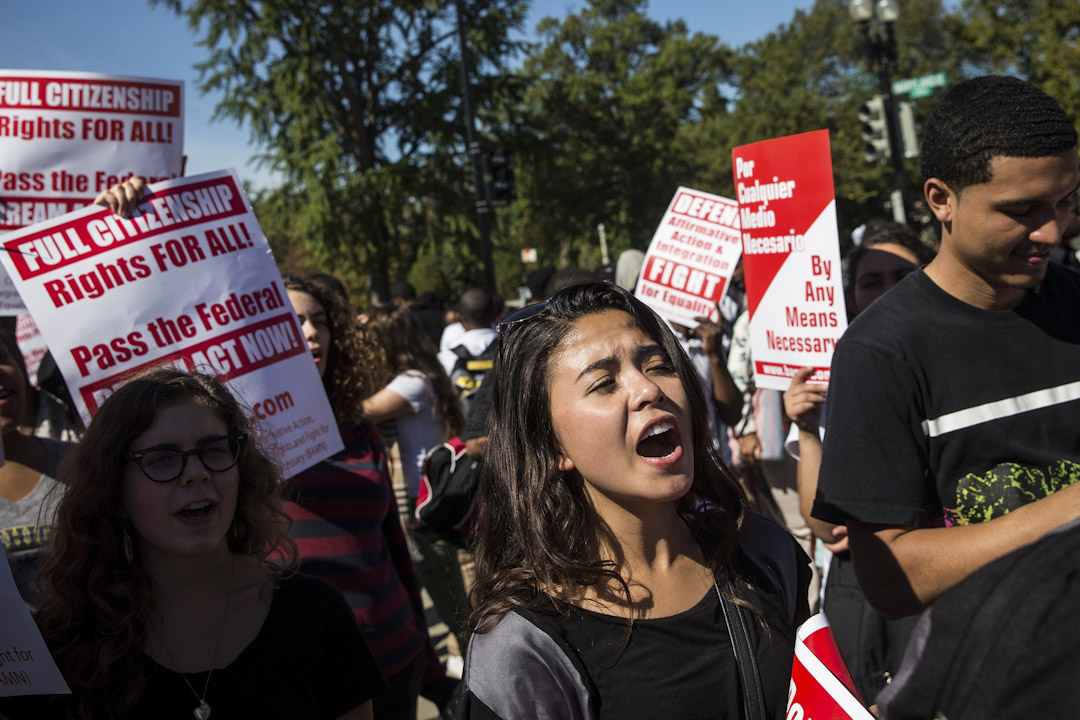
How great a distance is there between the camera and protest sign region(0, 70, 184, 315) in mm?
3203

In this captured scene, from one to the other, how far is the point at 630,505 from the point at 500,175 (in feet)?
45.4

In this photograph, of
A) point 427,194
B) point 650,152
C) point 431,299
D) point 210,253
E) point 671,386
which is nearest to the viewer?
point 671,386

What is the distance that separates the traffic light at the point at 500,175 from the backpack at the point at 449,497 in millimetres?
12659

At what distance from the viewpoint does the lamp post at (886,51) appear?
42.7 ft

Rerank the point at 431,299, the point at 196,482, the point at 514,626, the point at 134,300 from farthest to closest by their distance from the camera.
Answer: the point at 431,299 → the point at 134,300 → the point at 196,482 → the point at 514,626

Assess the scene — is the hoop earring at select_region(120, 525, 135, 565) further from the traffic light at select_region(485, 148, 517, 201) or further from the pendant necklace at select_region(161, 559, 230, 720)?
the traffic light at select_region(485, 148, 517, 201)

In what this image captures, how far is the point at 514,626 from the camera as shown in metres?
1.69

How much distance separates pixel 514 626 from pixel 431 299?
902cm

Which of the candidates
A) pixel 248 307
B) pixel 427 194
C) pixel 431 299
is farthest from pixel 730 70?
pixel 248 307

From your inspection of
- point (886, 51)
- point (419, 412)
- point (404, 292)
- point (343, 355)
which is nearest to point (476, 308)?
point (419, 412)

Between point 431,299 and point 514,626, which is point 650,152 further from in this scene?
point 514,626

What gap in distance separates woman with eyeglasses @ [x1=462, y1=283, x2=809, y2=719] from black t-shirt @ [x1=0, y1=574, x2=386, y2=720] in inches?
17.4

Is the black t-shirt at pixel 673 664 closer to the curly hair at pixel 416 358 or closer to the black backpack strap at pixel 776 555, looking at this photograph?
the black backpack strap at pixel 776 555

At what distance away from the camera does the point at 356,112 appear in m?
24.8
